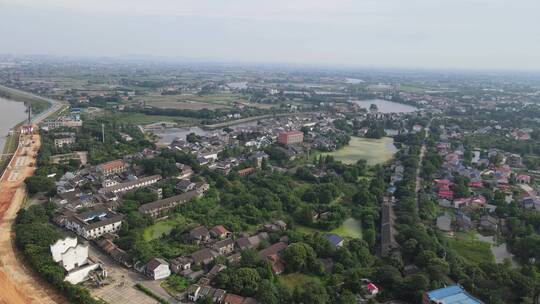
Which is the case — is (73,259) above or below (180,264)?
above

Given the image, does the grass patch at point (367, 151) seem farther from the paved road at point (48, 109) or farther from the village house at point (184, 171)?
the paved road at point (48, 109)

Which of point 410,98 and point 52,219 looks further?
point 410,98

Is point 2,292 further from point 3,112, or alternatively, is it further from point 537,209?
point 3,112

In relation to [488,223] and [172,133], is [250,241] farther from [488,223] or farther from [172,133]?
[172,133]

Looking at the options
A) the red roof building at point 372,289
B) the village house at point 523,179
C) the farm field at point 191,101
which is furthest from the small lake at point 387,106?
the red roof building at point 372,289

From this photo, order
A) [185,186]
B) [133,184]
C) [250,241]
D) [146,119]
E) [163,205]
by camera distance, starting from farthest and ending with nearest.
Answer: [146,119] → [133,184] → [185,186] → [163,205] → [250,241]

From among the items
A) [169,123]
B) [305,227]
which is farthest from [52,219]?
[169,123]

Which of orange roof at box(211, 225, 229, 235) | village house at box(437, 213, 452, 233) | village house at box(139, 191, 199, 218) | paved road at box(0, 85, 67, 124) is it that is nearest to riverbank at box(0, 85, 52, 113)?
paved road at box(0, 85, 67, 124)

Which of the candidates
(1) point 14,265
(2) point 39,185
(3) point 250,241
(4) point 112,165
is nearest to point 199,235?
(3) point 250,241
